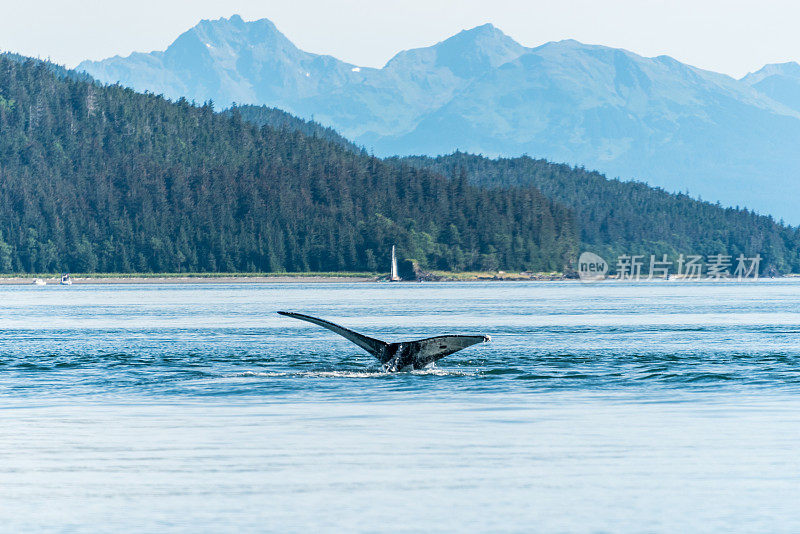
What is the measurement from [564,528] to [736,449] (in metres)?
10.5

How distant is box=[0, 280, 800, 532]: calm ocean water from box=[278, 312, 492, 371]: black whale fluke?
1.21m

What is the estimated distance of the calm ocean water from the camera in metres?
23.3

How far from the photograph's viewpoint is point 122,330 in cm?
9744

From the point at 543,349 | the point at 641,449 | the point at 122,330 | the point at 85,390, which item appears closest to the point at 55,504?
the point at 641,449

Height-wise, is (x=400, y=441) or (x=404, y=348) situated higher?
(x=404, y=348)

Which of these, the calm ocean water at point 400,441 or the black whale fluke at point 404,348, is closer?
the calm ocean water at point 400,441

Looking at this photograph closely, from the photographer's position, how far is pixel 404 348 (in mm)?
52500

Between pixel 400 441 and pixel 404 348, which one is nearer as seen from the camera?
pixel 400 441

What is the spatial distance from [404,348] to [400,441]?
64.3 ft

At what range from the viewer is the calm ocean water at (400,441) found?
23.3 metres

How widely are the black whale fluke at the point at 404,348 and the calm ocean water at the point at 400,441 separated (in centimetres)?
121

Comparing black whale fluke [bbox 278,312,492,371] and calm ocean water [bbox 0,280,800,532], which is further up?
black whale fluke [bbox 278,312,492,371]

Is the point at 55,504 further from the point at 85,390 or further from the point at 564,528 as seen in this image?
the point at 85,390

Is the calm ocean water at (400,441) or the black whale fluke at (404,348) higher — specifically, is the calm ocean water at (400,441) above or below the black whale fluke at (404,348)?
below
